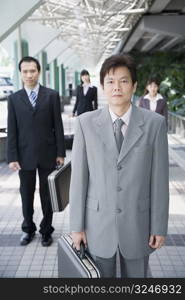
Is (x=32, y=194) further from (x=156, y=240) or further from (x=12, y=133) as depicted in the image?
(x=156, y=240)

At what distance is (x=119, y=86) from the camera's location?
195cm

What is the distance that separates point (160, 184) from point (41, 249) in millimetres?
2208

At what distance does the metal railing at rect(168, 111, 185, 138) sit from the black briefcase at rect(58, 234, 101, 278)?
9.18m

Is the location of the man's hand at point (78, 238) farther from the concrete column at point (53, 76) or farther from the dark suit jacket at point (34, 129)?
the concrete column at point (53, 76)

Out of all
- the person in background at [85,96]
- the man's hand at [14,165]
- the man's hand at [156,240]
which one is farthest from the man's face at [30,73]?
the person in background at [85,96]

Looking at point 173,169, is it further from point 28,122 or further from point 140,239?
point 140,239

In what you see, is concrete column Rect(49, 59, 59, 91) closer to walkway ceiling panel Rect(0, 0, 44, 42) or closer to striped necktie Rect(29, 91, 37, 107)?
walkway ceiling panel Rect(0, 0, 44, 42)

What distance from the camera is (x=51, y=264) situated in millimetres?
3590

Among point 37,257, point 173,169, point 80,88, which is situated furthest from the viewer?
point 80,88

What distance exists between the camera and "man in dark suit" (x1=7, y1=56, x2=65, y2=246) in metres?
3.65

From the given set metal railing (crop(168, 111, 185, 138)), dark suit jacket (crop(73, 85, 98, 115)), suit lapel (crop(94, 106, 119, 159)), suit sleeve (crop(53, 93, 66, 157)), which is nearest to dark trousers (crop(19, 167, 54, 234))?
suit sleeve (crop(53, 93, 66, 157))

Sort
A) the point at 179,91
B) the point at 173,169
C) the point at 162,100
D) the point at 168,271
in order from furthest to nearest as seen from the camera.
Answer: the point at 179,91, the point at 173,169, the point at 162,100, the point at 168,271

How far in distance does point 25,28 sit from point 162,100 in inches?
326

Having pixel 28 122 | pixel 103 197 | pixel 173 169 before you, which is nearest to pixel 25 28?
pixel 173 169
